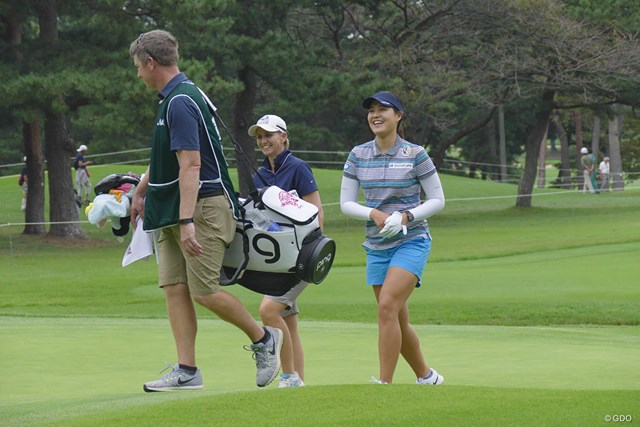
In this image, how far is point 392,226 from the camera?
7000mm

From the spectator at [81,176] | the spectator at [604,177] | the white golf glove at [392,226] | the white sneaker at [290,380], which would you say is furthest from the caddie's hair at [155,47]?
the spectator at [604,177]

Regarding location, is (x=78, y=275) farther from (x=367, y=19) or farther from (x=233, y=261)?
(x=367, y=19)

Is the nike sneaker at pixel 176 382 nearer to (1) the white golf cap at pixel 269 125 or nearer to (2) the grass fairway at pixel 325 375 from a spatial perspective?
(2) the grass fairway at pixel 325 375

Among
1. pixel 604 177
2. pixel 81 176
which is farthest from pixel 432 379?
pixel 604 177

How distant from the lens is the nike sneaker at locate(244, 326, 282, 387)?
6738 millimetres

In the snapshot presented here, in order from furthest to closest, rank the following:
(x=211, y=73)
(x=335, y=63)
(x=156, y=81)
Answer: (x=335, y=63) → (x=211, y=73) → (x=156, y=81)

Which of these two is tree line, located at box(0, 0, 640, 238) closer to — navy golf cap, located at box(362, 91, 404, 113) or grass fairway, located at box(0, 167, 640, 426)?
grass fairway, located at box(0, 167, 640, 426)

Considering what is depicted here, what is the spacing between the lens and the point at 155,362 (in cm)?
835

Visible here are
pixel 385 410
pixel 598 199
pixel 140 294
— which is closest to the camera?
pixel 385 410

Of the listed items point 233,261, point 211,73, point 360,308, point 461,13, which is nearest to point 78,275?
point 360,308

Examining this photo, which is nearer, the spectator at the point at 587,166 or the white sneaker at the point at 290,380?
the white sneaker at the point at 290,380

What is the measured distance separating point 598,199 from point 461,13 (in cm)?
1198

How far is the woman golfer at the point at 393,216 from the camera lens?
23.4 ft

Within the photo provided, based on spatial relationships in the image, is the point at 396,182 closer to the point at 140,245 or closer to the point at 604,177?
the point at 140,245
